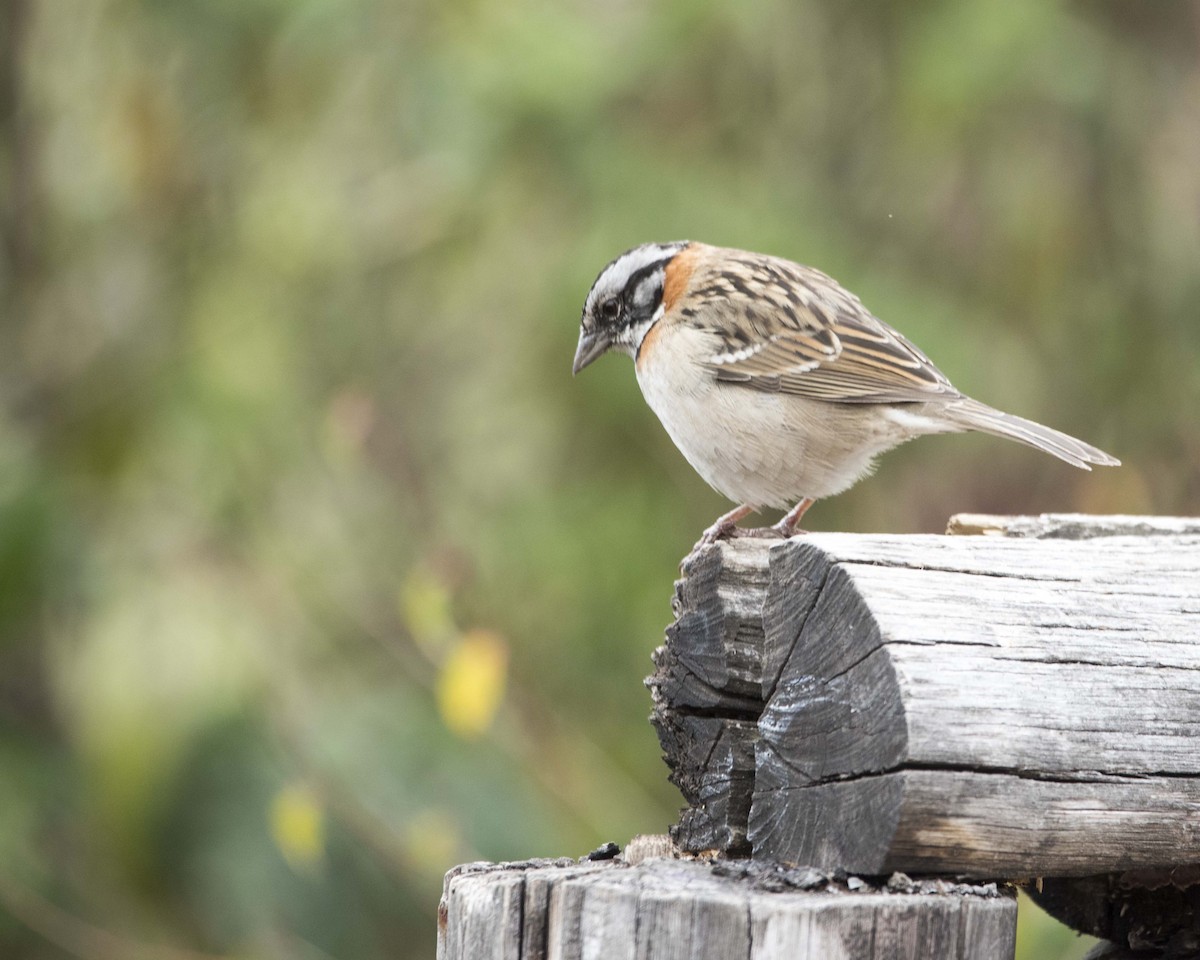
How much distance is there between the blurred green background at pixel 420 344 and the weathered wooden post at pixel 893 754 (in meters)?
2.79

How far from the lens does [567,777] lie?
5.04m

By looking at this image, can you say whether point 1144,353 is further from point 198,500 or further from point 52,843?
point 52,843

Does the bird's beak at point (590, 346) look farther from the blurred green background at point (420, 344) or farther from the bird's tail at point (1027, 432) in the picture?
the blurred green background at point (420, 344)

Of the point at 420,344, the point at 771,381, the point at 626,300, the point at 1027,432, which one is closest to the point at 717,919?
the point at 1027,432

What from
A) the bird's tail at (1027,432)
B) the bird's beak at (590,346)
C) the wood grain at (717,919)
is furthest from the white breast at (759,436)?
the wood grain at (717,919)

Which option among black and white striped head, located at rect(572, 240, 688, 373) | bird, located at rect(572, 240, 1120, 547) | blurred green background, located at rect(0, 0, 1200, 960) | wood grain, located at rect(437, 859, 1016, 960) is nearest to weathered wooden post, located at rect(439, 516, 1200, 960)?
wood grain, located at rect(437, 859, 1016, 960)

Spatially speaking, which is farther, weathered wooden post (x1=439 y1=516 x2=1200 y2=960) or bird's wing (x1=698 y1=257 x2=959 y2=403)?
bird's wing (x1=698 y1=257 x2=959 y2=403)

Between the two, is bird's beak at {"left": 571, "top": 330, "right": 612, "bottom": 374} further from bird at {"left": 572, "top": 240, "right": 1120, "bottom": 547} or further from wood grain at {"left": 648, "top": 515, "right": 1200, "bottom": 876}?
wood grain at {"left": 648, "top": 515, "right": 1200, "bottom": 876}

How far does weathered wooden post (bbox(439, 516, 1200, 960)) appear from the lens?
70.5 inches

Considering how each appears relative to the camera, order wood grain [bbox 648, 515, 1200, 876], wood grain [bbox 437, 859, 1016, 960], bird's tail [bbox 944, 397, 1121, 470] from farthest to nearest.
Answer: bird's tail [bbox 944, 397, 1121, 470]
wood grain [bbox 648, 515, 1200, 876]
wood grain [bbox 437, 859, 1016, 960]

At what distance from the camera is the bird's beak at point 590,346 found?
4238 mm

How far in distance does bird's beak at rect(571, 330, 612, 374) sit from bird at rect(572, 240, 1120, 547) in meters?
0.02

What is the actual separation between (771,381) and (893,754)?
2.14m

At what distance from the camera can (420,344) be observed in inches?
281
